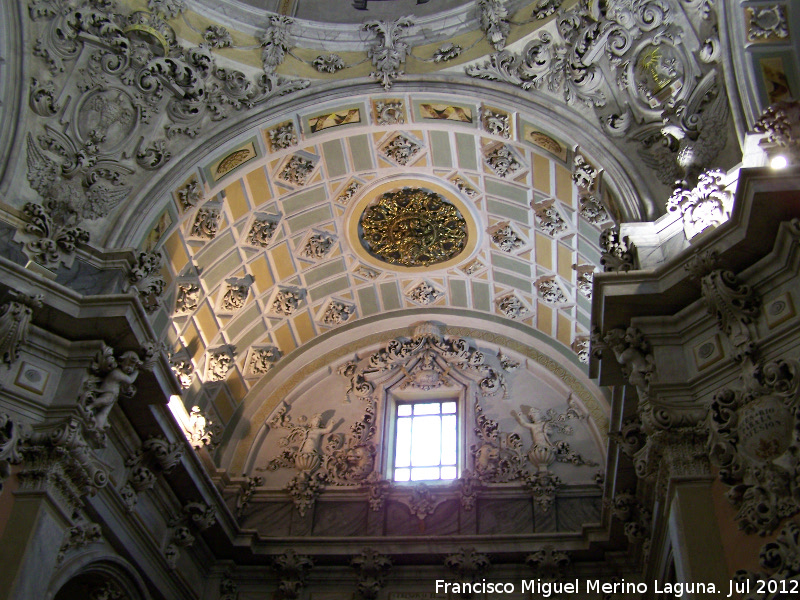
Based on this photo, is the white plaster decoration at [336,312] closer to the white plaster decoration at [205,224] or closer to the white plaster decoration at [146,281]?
the white plaster decoration at [205,224]

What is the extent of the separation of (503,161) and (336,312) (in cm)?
507

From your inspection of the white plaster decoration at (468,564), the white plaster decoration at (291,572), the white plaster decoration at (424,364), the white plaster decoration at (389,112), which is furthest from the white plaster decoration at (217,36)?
the white plaster decoration at (468,564)

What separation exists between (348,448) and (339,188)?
5.07 metres

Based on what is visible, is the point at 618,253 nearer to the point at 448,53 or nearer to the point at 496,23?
the point at 496,23

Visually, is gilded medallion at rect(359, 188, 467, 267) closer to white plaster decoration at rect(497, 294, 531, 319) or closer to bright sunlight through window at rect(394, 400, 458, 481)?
white plaster decoration at rect(497, 294, 531, 319)

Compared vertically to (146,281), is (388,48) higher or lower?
higher

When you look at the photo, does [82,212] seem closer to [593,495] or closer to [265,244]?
[265,244]

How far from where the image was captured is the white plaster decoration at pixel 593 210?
13491 mm

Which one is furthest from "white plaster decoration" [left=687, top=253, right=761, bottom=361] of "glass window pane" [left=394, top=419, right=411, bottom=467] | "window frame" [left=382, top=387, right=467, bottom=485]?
"glass window pane" [left=394, top=419, right=411, bottom=467]

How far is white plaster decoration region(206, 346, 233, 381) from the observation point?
629 inches

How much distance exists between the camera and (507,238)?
1616cm

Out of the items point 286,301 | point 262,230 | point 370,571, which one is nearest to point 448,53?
point 262,230

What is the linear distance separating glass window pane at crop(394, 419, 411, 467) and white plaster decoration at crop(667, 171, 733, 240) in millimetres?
7861

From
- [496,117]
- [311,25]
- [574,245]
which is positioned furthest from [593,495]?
[311,25]
